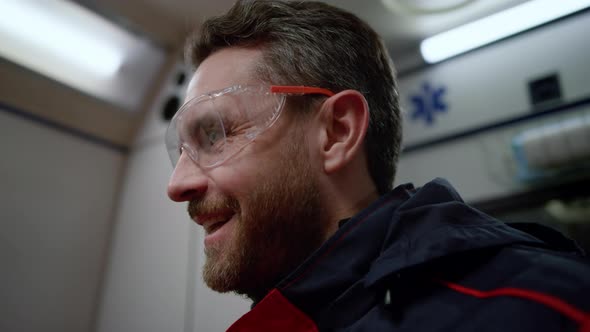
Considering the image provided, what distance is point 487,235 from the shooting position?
67 centimetres

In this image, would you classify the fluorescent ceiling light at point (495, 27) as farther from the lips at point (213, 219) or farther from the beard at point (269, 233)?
the lips at point (213, 219)

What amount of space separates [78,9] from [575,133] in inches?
97.2

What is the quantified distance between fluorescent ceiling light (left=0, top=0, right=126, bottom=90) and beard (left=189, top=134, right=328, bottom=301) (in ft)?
5.33

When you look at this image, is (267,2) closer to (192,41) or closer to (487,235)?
(192,41)

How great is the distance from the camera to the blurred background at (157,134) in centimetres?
179

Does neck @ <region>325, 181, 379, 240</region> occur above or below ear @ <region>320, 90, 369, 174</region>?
below

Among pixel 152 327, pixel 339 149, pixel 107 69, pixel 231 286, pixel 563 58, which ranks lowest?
pixel 152 327

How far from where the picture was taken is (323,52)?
44.1 inches

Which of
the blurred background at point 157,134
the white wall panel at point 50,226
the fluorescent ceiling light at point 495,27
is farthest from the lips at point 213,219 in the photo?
the fluorescent ceiling light at point 495,27

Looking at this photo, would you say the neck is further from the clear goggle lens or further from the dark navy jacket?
the clear goggle lens

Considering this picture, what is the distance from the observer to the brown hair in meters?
1.10

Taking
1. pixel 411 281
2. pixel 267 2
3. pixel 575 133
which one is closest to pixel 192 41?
pixel 267 2

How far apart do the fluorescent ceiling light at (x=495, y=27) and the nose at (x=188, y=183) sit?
1.59 meters

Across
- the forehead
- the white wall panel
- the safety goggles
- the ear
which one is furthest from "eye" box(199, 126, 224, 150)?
the white wall panel
